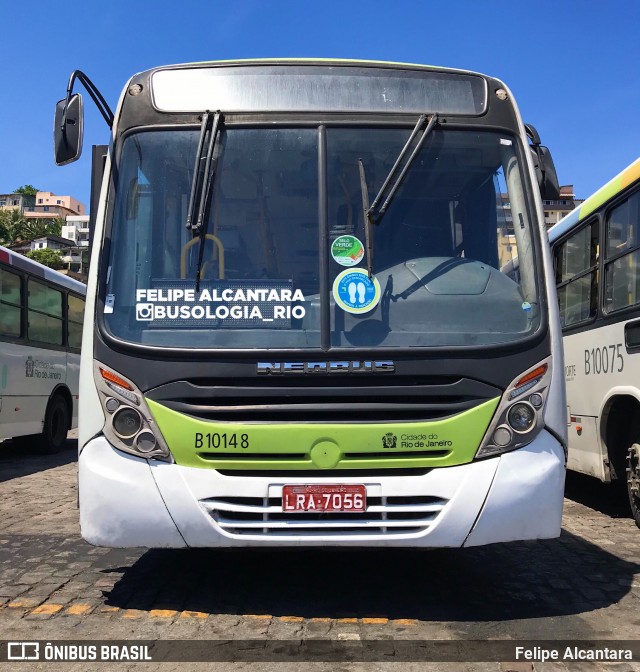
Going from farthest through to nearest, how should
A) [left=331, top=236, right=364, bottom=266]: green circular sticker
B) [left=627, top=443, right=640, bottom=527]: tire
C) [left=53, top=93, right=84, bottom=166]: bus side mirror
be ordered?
1. [left=627, top=443, right=640, bottom=527]: tire
2. [left=53, top=93, right=84, bottom=166]: bus side mirror
3. [left=331, top=236, right=364, bottom=266]: green circular sticker

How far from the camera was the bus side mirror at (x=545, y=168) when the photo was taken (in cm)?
530

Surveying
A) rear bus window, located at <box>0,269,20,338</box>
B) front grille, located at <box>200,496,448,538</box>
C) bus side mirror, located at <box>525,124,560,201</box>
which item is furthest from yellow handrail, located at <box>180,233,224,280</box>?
rear bus window, located at <box>0,269,20,338</box>

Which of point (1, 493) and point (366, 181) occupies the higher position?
point (366, 181)

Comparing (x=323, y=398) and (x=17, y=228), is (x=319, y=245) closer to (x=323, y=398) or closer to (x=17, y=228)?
(x=323, y=398)

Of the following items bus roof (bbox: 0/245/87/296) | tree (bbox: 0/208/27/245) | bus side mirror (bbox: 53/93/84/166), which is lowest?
bus side mirror (bbox: 53/93/84/166)

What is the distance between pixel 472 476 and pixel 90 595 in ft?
8.07

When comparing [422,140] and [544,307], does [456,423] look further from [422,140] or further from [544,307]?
[422,140]

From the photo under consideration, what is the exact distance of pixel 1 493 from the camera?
948 cm

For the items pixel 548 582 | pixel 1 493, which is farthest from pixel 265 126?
pixel 1 493

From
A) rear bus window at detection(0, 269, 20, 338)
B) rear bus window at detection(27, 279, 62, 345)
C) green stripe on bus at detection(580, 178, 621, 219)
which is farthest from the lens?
rear bus window at detection(27, 279, 62, 345)

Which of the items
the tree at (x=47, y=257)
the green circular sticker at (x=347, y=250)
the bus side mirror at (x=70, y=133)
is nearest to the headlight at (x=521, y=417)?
the green circular sticker at (x=347, y=250)

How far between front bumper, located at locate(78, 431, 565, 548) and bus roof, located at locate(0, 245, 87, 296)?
25.9ft

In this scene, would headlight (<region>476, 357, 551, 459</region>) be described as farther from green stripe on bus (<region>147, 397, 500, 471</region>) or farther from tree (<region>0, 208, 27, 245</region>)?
tree (<region>0, 208, 27, 245</region>)

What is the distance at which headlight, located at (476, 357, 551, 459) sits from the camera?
442 centimetres
